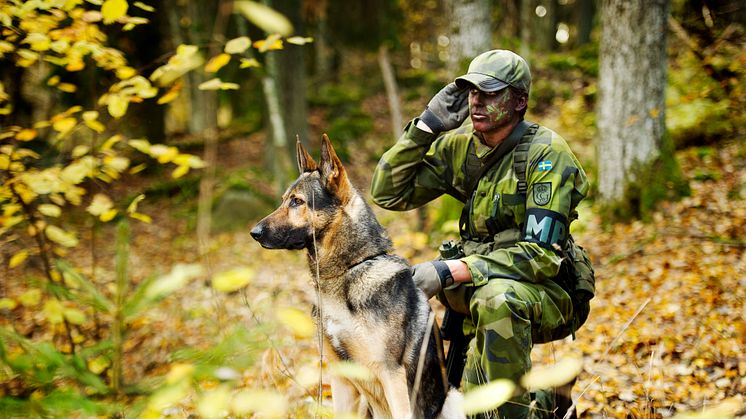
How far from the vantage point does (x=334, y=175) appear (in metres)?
3.10

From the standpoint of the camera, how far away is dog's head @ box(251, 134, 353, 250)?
3.06 m

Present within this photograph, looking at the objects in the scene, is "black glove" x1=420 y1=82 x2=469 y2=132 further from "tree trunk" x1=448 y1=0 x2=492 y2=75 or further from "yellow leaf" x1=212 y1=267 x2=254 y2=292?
"tree trunk" x1=448 y1=0 x2=492 y2=75

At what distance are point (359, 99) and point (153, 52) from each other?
22.2 feet

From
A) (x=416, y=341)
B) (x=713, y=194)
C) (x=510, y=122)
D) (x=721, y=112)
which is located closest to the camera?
(x=416, y=341)

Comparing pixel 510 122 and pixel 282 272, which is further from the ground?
pixel 510 122

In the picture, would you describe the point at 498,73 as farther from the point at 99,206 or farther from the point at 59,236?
the point at 59,236

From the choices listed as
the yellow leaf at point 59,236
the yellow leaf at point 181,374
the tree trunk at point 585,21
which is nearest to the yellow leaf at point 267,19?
the yellow leaf at point 181,374

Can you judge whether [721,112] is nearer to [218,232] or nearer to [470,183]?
[470,183]

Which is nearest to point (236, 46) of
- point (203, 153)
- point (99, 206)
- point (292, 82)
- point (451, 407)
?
point (99, 206)

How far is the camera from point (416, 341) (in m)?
2.94

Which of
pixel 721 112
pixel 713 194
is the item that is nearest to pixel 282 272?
pixel 713 194

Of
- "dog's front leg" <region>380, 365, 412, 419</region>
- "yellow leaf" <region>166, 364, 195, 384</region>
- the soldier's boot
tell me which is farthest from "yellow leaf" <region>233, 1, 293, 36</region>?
the soldier's boot

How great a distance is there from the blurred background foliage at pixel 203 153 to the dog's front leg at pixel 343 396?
26 centimetres

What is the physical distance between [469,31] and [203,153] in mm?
11735
